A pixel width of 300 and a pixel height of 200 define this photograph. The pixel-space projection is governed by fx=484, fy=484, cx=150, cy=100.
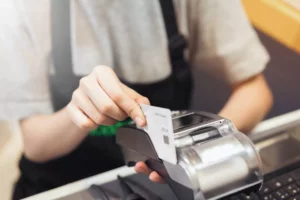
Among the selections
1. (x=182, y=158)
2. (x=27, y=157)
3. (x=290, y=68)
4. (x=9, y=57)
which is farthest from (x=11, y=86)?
(x=290, y=68)

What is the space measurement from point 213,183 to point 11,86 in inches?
11.2

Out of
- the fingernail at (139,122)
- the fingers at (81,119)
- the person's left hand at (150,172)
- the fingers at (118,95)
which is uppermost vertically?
the fingers at (118,95)

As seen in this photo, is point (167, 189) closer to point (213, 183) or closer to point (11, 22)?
point (213, 183)

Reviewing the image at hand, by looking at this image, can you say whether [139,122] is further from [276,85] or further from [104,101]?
[276,85]

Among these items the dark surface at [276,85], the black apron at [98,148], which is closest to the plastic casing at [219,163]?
the black apron at [98,148]

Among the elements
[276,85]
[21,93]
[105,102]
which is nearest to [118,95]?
[105,102]

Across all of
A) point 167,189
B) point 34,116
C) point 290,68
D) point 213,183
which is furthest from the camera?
point 290,68

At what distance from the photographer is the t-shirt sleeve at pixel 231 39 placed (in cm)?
60

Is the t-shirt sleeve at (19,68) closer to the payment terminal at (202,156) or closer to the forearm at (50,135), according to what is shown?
the forearm at (50,135)

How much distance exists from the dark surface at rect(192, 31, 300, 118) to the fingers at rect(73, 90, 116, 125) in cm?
36

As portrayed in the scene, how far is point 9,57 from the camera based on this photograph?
20.6 inches

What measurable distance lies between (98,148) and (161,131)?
310mm

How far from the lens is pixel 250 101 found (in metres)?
0.62

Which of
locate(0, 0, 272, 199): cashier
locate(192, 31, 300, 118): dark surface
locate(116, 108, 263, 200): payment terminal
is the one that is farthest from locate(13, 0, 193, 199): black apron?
locate(116, 108, 263, 200): payment terminal
